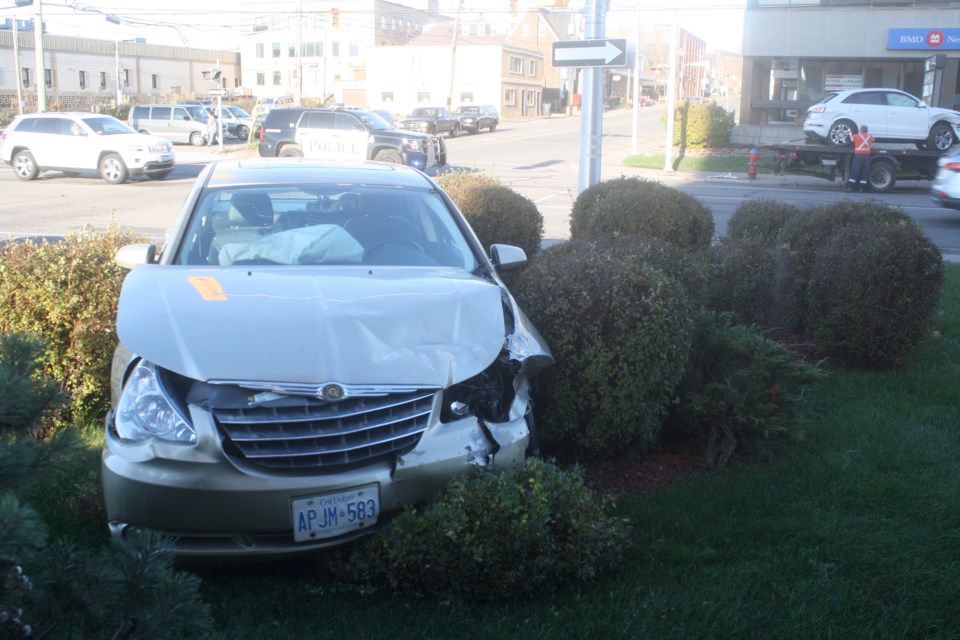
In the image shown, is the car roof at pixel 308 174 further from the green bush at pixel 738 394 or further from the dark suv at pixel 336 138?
the dark suv at pixel 336 138

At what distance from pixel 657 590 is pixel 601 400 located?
4.18ft

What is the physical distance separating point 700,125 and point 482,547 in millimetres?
36700

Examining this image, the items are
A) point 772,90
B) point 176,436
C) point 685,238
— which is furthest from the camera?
point 772,90

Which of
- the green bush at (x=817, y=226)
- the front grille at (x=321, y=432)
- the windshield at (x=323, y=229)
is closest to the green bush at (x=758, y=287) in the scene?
the green bush at (x=817, y=226)

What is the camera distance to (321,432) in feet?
11.6

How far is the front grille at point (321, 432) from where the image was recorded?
11.4 feet

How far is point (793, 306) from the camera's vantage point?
273 inches

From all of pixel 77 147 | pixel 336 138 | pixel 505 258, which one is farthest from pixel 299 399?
pixel 336 138

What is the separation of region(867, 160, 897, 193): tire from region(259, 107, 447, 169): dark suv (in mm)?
12207

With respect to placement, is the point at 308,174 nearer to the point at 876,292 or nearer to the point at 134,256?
the point at 134,256

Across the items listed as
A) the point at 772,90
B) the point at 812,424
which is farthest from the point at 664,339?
the point at 772,90

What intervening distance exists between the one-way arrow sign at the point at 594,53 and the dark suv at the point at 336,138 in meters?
15.8

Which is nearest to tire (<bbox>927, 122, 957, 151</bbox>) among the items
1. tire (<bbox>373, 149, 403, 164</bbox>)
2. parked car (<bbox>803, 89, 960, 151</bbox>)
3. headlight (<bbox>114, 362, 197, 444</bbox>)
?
parked car (<bbox>803, 89, 960, 151</bbox>)

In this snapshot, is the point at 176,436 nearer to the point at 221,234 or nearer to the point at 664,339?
the point at 221,234
